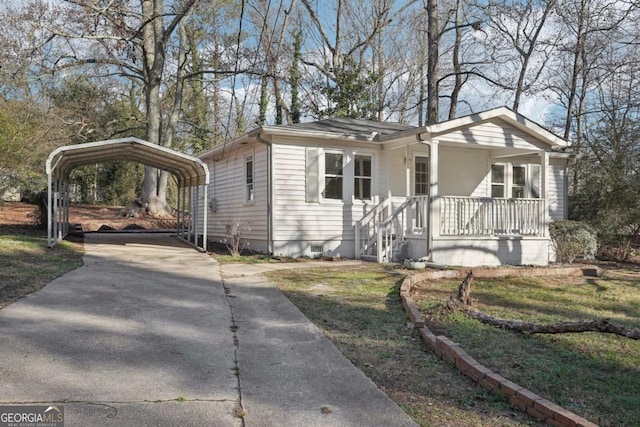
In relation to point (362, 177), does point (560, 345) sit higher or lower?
lower

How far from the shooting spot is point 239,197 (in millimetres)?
13602

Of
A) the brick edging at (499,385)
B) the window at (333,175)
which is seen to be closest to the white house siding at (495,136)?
the window at (333,175)

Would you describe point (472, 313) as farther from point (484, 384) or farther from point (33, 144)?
point (33, 144)

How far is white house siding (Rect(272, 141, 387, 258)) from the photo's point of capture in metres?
11.3

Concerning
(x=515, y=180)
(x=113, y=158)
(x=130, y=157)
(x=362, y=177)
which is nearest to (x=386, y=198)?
(x=362, y=177)

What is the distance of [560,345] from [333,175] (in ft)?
25.6

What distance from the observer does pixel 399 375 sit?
3.70 m

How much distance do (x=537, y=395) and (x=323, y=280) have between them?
515 centimetres

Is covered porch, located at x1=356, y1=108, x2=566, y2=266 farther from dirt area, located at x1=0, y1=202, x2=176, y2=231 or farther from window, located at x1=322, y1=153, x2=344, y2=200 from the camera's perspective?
dirt area, located at x1=0, y1=202, x2=176, y2=231

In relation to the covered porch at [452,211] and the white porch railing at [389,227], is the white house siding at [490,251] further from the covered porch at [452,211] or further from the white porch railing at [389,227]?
the white porch railing at [389,227]

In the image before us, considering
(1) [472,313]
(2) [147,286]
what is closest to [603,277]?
(1) [472,313]

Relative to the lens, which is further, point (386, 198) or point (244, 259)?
point (386, 198)

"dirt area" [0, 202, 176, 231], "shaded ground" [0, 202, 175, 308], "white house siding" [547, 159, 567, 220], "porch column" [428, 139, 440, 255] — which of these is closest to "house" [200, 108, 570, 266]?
"porch column" [428, 139, 440, 255]

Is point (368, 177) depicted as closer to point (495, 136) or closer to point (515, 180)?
point (495, 136)
